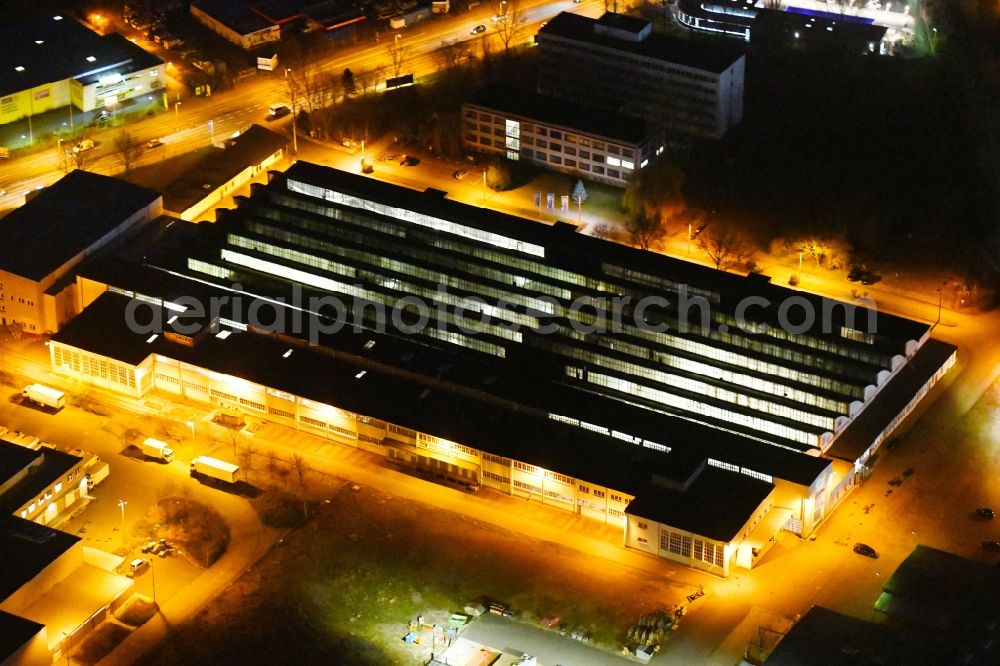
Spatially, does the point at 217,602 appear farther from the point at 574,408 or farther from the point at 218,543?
the point at 574,408

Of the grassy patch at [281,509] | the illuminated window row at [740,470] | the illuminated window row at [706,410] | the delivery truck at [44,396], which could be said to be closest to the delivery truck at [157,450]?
the grassy patch at [281,509]

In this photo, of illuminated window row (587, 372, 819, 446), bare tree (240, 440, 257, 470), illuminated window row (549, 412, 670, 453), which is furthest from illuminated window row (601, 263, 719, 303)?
bare tree (240, 440, 257, 470)

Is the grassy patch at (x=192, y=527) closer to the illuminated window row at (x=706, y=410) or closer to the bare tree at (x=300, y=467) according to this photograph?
the bare tree at (x=300, y=467)

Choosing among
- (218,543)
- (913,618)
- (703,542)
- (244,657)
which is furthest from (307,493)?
(913,618)

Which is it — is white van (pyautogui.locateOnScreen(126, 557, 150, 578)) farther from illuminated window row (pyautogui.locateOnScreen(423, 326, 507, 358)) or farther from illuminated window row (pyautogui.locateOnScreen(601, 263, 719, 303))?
illuminated window row (pyautogui.locateOnScreen(601, 263, 719, 303))

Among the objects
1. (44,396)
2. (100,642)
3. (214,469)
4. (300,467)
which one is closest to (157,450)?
(214,469)
